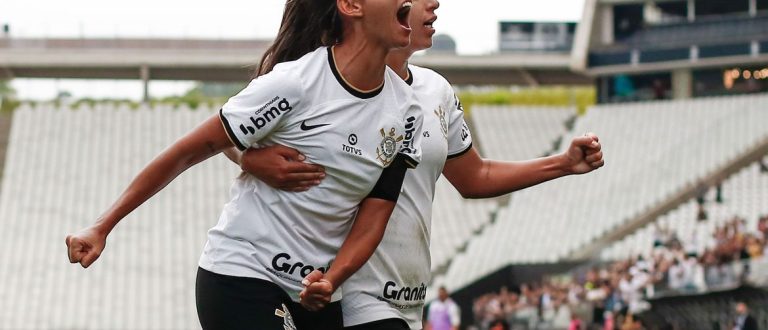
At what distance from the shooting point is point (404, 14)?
5.05 meters

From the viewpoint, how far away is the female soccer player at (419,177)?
214 inches

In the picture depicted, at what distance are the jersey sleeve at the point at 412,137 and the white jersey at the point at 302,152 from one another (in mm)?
27

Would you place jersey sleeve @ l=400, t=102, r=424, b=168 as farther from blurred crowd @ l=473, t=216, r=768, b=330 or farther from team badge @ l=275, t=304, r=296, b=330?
blurred crowd @ l=473, t=216, r=768, b=330

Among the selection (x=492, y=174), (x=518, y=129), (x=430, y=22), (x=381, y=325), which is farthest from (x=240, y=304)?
(x=518, y=129)

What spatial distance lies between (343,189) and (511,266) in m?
26.9

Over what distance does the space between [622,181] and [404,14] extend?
3258cm

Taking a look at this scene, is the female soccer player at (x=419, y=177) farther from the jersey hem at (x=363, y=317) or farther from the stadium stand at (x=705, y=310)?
the stadium stand at (x=705, y=310)

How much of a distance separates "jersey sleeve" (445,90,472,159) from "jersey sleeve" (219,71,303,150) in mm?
1015

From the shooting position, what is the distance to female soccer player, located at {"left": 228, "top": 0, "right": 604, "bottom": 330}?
5.44 metres

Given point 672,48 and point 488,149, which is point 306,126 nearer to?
point 488,149

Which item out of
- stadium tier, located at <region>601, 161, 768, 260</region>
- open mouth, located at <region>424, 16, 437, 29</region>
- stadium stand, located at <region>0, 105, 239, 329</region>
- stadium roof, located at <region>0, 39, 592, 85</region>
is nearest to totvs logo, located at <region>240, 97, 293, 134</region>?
open mouth, located at <region>424, 16, 437, 29</region>

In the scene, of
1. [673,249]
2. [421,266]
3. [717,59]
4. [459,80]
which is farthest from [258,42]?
[421,266]

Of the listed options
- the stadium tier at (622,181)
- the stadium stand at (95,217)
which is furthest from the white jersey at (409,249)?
the stadium stand at (95,217)

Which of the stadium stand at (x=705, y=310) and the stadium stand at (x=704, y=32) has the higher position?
the stadium stand at (x=705, y=310)
